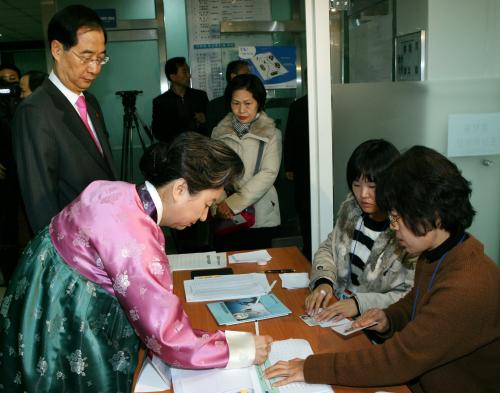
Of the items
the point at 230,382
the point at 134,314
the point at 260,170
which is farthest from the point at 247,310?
the point at 260,170

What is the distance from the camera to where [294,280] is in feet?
5.92

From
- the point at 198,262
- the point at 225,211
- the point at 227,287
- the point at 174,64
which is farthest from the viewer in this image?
the point at 174,64

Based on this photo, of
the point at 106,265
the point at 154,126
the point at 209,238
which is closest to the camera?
the point at 106,265

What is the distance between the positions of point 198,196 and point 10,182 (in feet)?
9.46

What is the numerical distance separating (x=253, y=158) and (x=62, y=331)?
171cm

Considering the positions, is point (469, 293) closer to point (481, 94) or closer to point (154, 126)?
point (481, 94)

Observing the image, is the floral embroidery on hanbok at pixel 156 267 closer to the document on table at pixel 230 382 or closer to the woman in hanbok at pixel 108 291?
the woman in hanbok at pixel 108 291

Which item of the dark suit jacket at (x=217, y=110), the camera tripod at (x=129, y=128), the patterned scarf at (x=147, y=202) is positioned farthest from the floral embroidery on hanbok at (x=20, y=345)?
the camera tripod at (x=129, y=128)

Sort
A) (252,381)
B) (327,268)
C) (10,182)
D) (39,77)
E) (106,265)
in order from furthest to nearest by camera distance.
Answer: (10,182) → (39,77) → (327,268) → (252,381) → (106,265)

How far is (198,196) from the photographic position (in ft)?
3.79

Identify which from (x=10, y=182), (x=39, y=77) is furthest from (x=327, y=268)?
(x=10, y=182)

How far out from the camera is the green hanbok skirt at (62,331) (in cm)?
107

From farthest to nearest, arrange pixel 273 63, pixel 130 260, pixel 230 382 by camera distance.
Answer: pixel 273 63 < pixel 230 382 < pixel 130 260

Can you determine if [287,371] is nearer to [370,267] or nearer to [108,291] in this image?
[108,291]
